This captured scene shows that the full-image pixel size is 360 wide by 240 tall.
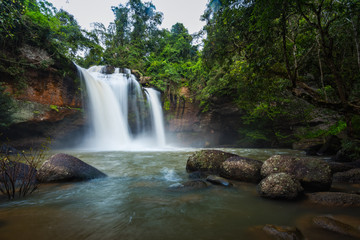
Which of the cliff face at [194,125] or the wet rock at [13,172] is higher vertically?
the cliff face at [194,125]

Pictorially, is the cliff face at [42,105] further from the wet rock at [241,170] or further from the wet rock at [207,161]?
the wet rock at [241,170]

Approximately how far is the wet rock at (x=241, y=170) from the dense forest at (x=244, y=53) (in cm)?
212

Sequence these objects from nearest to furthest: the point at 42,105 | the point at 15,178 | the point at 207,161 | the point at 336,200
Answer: the point at 336,200, the point at 15,178, the point at 207,161, the point at 42,105

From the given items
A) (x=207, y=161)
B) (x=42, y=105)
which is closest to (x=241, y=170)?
(x=207, y=161)

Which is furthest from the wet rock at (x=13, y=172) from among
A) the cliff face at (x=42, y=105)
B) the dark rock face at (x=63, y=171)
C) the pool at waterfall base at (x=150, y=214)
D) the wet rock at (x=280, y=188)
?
the cliff face at (x=42, y=105)

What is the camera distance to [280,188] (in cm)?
324

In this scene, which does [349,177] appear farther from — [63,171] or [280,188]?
[63,171]

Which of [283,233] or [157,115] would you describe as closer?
[283,233]

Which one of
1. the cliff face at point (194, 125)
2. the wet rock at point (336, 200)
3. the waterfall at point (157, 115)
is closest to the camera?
the wet rock at point (336, 200)

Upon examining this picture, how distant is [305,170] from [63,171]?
19.9 feet

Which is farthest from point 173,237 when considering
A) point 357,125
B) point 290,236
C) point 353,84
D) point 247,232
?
point 357,125

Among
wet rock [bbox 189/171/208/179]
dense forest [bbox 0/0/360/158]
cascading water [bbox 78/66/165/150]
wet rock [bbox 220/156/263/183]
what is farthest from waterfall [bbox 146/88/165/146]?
wet rock [bbox 220/156/263/183]

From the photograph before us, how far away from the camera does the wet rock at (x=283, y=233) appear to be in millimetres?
1979

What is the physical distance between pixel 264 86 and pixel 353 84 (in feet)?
8.52
